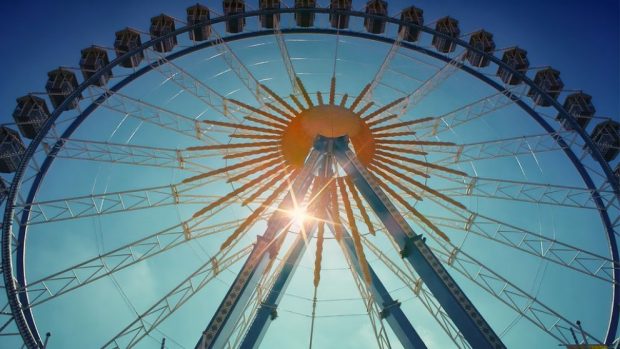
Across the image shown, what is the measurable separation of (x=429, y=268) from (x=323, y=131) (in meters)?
6.02

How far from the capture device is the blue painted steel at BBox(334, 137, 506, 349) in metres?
8.40

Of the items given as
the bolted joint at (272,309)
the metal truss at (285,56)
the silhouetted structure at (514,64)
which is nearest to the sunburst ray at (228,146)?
the metal truss at (285,56)

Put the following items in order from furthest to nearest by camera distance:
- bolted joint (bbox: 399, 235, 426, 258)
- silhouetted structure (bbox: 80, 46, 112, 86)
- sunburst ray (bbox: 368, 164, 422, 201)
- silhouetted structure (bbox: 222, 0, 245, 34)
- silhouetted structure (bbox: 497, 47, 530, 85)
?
silhouetted structure (bbox: 222, 0, 245, 34), silhouetted structure (bbox: 497, 47, 530, 85), silhouetted structure (bbox: 80, 46, 112, 86), sunburst ray (bbox: 368, 164, 422, 201), bolted joint (bbox: 399, 235, 426, 258)

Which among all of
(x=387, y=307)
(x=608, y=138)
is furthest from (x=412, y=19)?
(x=387, y=307)

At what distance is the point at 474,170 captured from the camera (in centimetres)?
1877

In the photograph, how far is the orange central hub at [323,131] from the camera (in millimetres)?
13867

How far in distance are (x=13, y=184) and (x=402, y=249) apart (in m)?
11.0

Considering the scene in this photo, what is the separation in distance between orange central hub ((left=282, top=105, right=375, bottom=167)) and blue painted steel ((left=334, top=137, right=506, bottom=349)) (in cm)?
124

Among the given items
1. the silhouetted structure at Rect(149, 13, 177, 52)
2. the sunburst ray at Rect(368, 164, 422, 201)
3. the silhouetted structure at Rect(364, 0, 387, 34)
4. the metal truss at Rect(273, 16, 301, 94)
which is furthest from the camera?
the silhouetted structure at Rect(364, 0, 387, 34)

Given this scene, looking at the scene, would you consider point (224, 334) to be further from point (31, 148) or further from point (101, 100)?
point (101, 100)

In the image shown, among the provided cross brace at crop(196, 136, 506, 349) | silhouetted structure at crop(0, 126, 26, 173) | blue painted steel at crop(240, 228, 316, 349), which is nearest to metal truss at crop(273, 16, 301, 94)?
cross brace at crop(196, 136, 506, 349)

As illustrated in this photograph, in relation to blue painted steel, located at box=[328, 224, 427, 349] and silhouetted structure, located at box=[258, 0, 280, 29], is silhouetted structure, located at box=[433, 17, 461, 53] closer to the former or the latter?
silhouetted structure, located at box=[258, 0, 280, 29]

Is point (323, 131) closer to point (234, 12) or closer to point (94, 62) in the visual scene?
point (234, 12)

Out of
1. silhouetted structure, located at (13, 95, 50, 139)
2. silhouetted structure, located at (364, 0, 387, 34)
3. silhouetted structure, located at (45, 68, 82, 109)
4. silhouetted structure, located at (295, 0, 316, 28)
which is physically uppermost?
silhouetted structure, located at (295, 0, 316, 28)
